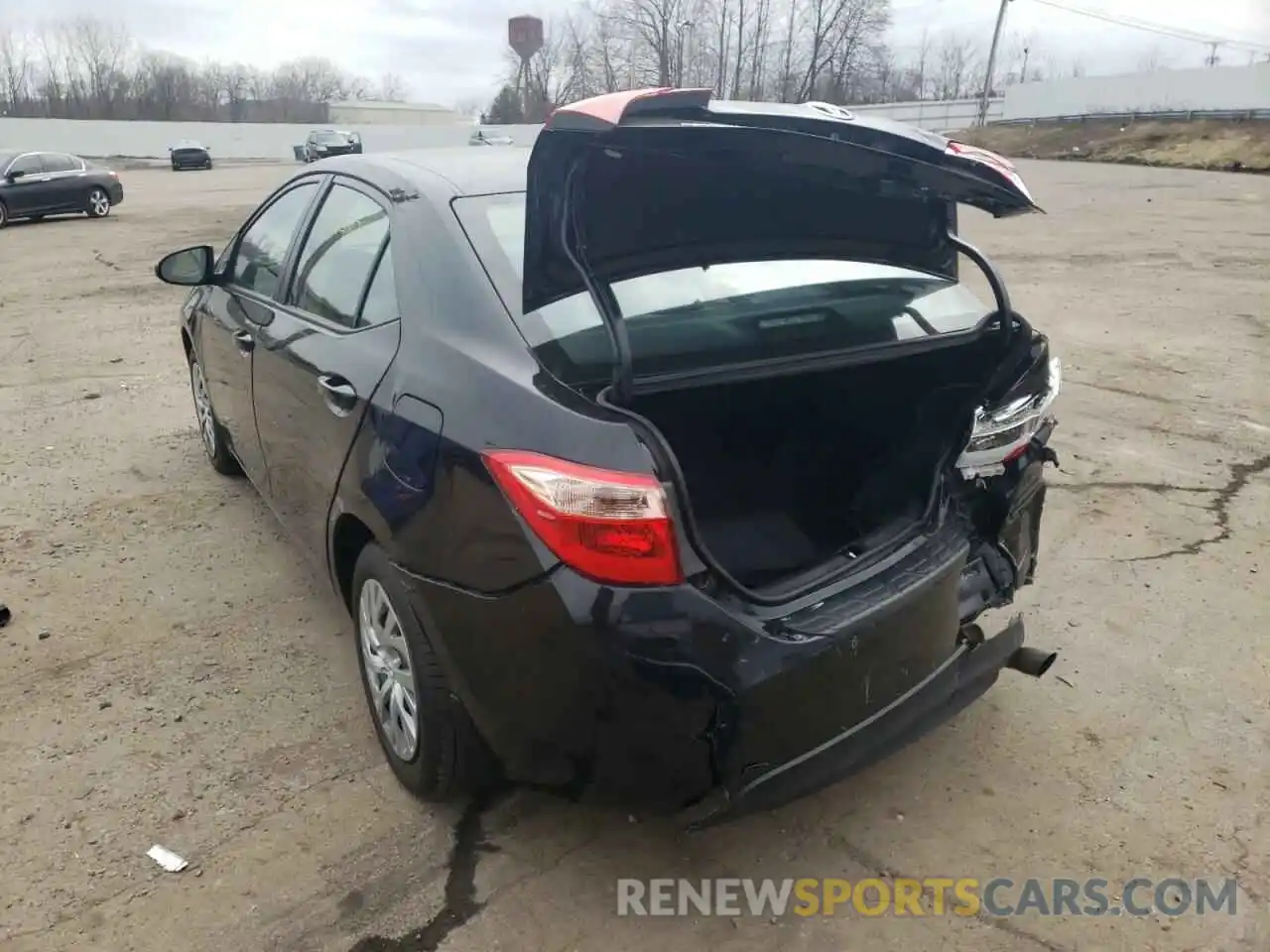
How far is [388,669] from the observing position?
267cm

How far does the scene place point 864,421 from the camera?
120 inches

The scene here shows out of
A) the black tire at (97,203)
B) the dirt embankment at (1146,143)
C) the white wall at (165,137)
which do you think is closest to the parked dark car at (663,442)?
the black tire at (97,203)

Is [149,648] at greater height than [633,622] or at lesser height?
lesser

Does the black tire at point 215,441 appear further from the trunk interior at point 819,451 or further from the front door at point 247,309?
the trunk interior at point 819,451

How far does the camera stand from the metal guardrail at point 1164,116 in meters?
37.9

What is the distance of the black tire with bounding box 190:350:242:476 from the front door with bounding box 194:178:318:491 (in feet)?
0.99

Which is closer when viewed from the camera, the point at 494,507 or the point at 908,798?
the point at 494,507

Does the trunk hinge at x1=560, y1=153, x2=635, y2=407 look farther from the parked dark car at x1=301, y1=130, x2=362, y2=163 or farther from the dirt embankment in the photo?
the parked dark car at x1=301, y1=130, x2=362, y2=163

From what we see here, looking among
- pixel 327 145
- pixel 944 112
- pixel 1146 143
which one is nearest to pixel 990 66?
pixel 944 112

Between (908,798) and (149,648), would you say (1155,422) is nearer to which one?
(908,798)

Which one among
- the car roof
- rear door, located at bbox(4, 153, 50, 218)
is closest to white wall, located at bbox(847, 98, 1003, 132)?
rear door, located at bbox(4, 153, 50, 218)

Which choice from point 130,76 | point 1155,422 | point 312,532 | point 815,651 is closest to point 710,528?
point 815,651

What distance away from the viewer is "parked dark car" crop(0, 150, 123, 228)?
738 inches

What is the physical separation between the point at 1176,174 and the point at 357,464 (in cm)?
3274
